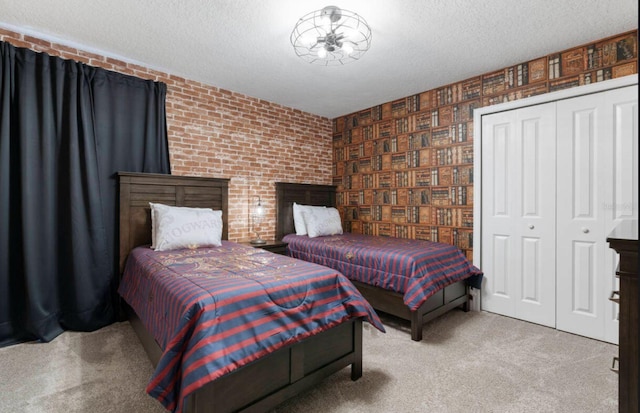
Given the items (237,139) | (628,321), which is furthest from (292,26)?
(628,321)

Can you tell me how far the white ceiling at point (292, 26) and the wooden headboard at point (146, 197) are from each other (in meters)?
1.18

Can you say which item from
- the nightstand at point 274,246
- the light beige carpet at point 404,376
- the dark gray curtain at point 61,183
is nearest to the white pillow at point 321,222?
the nightstand at point 274,246

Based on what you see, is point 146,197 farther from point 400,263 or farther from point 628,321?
point 628,321

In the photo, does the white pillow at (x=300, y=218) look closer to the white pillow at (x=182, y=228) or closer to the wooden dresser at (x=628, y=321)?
the white pillow at (x=182, y=228)

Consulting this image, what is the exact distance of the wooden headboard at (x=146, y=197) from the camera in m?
2.97

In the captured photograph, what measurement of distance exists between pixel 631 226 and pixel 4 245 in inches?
161

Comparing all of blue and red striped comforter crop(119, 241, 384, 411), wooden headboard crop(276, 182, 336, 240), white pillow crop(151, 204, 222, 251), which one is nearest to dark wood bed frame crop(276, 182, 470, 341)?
wooden headboard crop(276, 182, 336, 240)

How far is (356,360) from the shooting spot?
2.01 metres

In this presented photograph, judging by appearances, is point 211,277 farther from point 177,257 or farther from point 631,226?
point 631,226

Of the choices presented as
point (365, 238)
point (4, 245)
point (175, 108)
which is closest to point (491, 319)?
point (365, 238)

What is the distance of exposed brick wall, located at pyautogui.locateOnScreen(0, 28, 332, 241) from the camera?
3.40 meters

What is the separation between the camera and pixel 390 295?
9.24ft

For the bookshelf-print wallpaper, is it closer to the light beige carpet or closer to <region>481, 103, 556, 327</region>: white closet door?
<region>481, 103, 556, 327</region>: white closet door

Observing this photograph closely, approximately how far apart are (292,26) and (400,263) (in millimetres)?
2183
